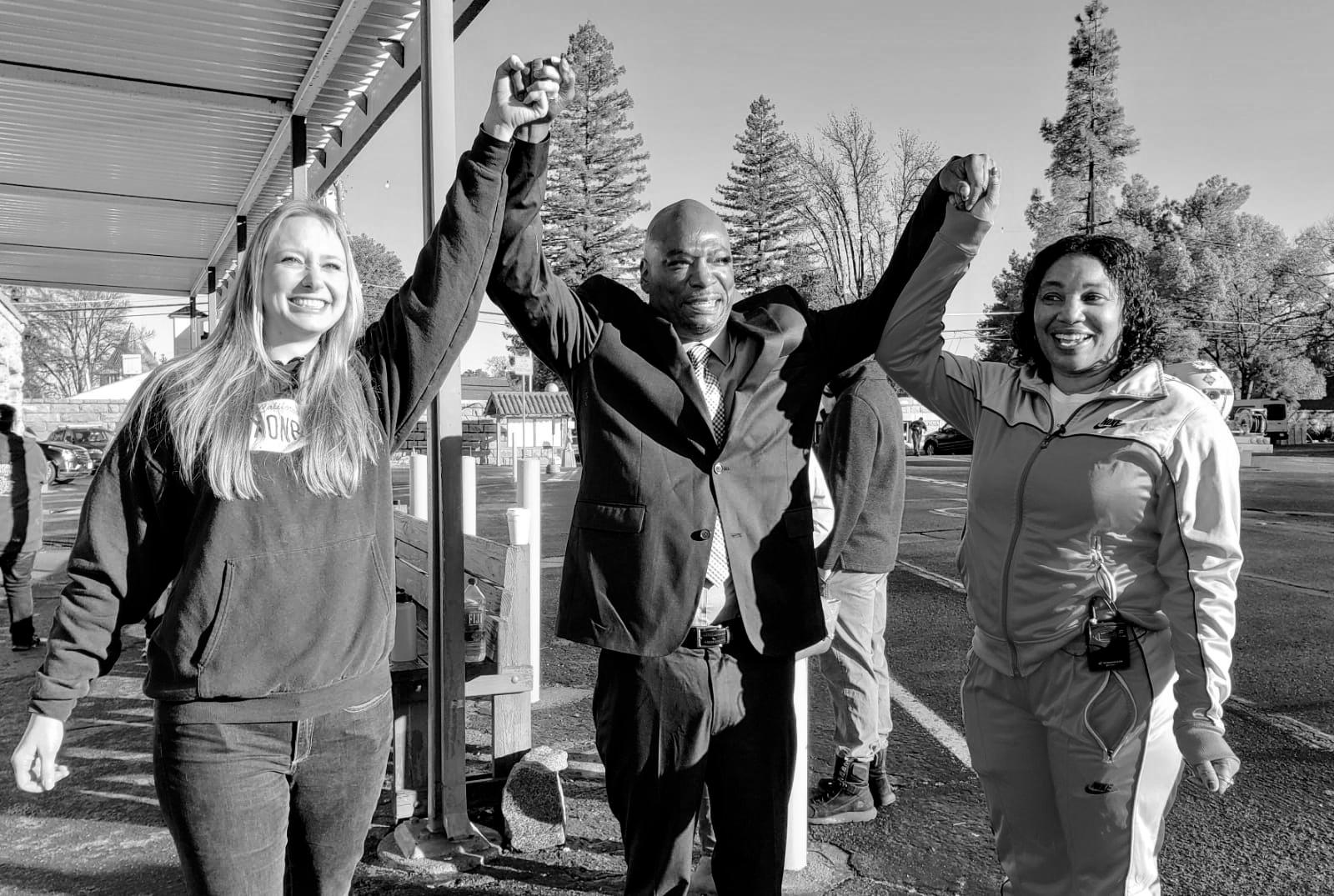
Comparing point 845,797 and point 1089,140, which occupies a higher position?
point 1089,140

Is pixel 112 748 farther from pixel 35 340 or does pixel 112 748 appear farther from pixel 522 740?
pixel 35 340

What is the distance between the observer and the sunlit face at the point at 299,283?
1.92 m

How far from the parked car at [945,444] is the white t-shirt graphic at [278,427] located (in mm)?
36427

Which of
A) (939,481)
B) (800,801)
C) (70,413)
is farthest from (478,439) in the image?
(800,801)

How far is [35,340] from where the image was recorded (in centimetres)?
5884

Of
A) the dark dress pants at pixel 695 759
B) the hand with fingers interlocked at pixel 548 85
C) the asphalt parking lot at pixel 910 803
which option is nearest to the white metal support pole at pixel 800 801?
the asphalt parking lot at pixel 910 803

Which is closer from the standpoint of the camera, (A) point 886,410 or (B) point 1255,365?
(A) point 886,410

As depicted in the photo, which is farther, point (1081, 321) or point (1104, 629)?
point (1081, 321)

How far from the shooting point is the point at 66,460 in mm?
27250

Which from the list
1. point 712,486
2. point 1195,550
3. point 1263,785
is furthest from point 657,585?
point 1263,785

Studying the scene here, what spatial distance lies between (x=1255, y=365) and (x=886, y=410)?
56.0 meters

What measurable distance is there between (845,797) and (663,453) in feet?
6.54

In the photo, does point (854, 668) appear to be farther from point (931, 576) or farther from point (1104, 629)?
point (931, 576)

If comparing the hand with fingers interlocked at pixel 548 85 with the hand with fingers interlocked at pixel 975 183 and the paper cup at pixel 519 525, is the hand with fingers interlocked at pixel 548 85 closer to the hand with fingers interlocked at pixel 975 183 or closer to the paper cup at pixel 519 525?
the hand with fingers interlocked at pixel 975 183
